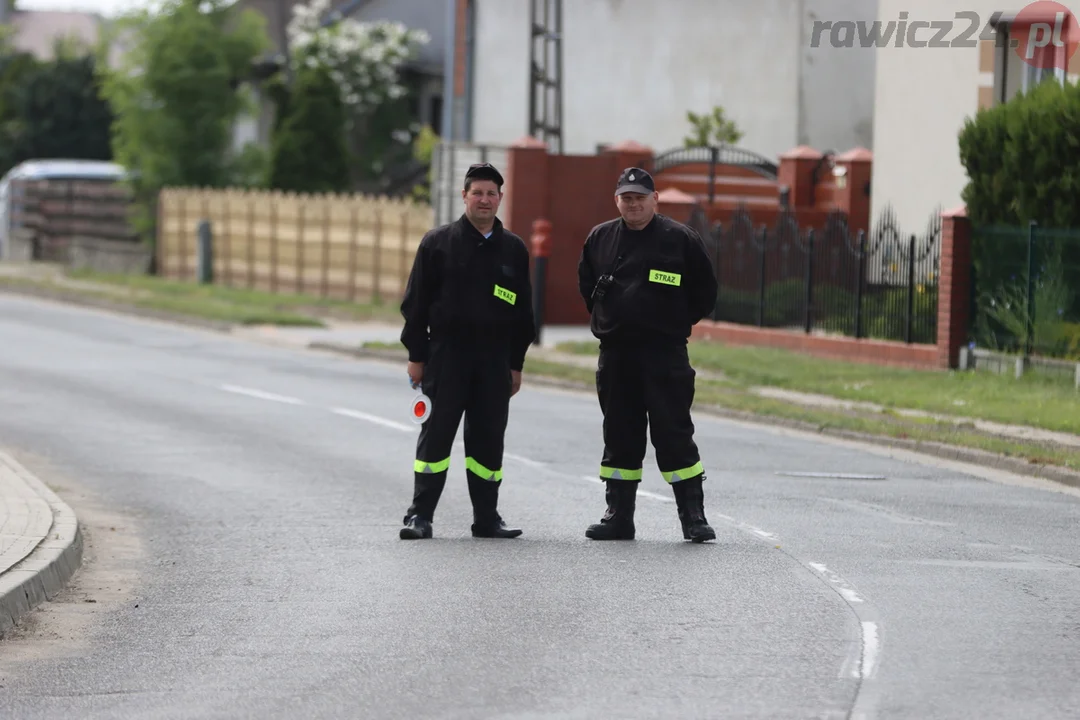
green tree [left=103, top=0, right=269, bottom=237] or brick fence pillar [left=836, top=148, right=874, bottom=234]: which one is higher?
green tree [left=103, top=0, right=269, bottom=237]

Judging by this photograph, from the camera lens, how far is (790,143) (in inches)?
1355

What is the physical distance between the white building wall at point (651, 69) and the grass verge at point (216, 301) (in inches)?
315

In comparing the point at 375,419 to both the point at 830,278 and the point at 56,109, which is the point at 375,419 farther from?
the point at 56,109

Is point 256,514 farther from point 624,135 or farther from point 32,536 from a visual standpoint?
point 624,135

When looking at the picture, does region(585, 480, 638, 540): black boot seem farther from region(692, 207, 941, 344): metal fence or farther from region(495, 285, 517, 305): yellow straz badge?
region(692, 207, 941, 344): metal fence

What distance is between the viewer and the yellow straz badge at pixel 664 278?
32.0 feet

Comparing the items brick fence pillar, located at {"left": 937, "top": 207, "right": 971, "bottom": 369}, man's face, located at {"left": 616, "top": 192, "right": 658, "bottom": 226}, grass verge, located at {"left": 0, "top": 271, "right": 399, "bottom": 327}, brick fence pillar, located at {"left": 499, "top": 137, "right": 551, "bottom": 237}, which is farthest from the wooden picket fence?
man's face, located at {"left": 616, "top": 192, "right": 658, "bottom": 226}

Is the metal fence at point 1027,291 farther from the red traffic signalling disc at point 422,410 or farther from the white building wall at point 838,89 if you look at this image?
the white building wall at point 838,89

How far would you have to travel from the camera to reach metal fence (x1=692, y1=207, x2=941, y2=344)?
68.4 feet

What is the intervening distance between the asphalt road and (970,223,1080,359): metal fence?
14.2 feet

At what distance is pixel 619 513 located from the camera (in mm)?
10023

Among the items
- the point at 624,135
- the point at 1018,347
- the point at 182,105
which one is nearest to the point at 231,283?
the point at 182,105

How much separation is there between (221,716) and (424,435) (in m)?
3.72

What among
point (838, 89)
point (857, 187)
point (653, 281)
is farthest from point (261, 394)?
point (838, 89)
